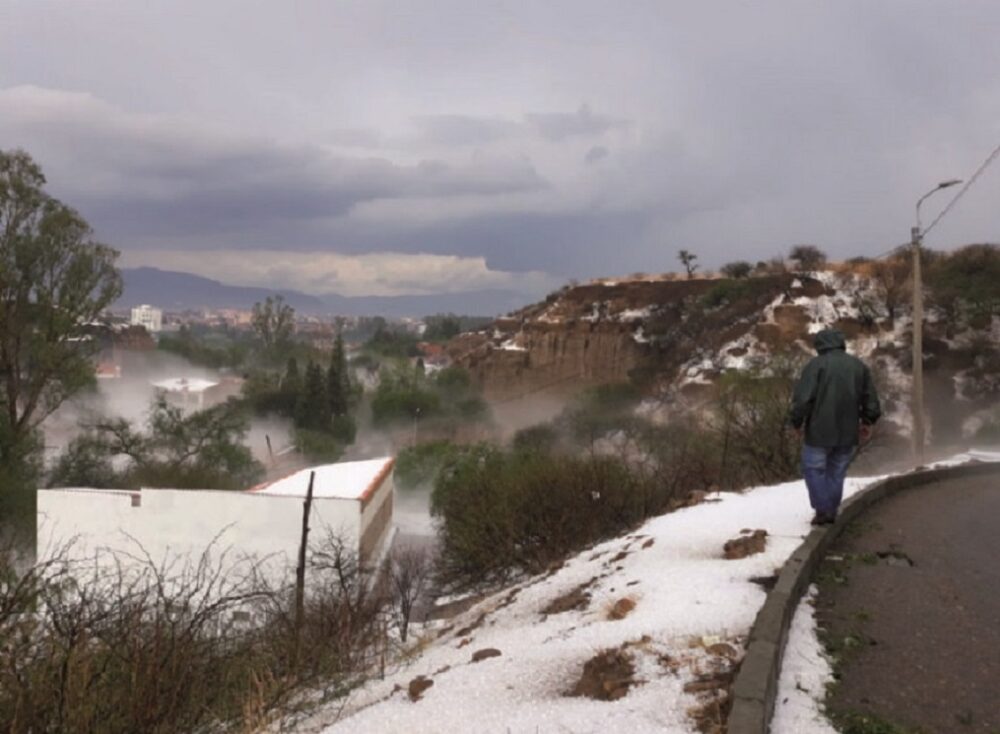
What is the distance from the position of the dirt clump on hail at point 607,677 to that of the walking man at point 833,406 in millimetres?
3145

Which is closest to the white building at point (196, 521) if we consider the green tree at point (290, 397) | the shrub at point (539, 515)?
the shrub at point (539, 515)

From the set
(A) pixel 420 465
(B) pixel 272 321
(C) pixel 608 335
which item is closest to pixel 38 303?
(A) pixel 420 465

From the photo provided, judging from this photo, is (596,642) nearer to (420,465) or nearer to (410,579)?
(410,579)

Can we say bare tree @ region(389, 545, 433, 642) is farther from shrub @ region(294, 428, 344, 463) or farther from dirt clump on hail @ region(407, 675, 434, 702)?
shrub @ region(294, 428, 344, 463)

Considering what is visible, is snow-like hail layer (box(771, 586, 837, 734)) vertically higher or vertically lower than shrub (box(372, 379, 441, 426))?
higher

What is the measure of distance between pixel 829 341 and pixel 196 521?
60.1 feet

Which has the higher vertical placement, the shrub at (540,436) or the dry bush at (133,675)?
the dry bush at (133,675)

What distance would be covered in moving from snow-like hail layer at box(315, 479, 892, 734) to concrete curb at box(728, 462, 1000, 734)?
166 millimetres

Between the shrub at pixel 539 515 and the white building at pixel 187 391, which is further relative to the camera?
the white building at pixel 187 391

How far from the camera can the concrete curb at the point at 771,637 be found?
3281 mm

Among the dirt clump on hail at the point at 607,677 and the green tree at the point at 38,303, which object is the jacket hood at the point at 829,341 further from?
the green tree at the point at 38,303

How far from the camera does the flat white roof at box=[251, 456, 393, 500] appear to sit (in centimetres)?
2288

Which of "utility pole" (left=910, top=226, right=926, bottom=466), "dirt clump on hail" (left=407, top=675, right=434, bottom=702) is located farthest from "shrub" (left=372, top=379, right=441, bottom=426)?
"dirt clump on hail" (left=407, top=675, right=434, bottom=702)

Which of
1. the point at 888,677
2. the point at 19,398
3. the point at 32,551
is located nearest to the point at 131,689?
the point at 888,677
